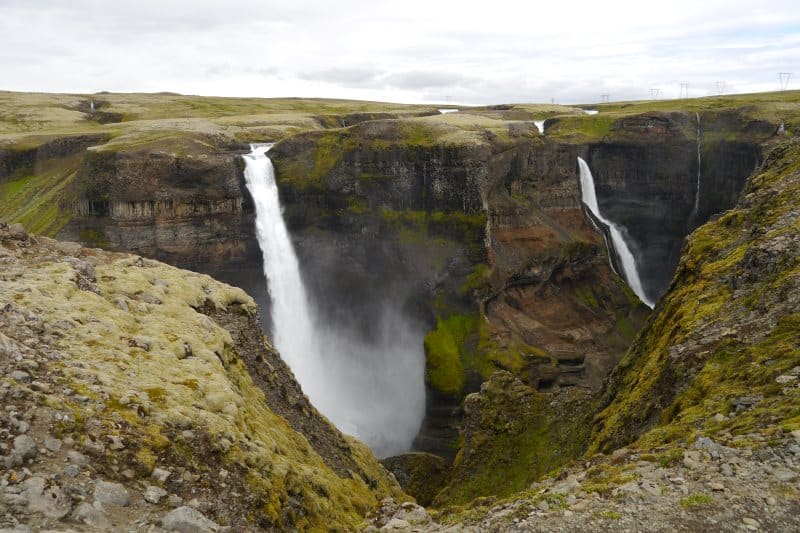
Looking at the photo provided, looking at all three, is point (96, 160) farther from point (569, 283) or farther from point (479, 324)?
point (569, 283)

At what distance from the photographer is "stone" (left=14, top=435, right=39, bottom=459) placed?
40.9 feet

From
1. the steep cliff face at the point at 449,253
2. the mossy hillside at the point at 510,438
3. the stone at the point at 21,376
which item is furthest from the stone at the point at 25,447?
the steep cliff face at the point at 449,253

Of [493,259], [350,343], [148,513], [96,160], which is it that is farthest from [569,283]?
[148,513]

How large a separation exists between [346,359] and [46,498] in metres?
51.4

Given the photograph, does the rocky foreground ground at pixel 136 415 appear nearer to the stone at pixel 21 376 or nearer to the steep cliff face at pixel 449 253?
the stone at pixel 21 376

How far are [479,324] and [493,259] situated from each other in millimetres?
7744

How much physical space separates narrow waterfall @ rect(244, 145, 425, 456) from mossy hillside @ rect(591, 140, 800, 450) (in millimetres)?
30882

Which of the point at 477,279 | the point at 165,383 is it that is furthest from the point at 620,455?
the point at 477,279

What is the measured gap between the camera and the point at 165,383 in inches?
700

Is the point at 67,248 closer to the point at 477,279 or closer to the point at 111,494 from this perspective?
the point at 111,494

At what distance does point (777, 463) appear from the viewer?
13250mm

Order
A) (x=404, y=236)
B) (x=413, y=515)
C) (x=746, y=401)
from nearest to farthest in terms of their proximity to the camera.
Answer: (x=746, y=401) → (x=413, y=515) → (x=404, y=236)

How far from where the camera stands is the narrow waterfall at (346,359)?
2250 inches

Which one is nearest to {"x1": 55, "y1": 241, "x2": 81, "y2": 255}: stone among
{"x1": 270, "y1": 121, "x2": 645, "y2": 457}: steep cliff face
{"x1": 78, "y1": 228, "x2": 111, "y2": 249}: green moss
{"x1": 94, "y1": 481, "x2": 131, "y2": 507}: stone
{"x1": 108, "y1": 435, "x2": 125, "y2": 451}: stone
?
{"x1": 108, "y1": 435, "x2": 125, "y2": 451}: stone
